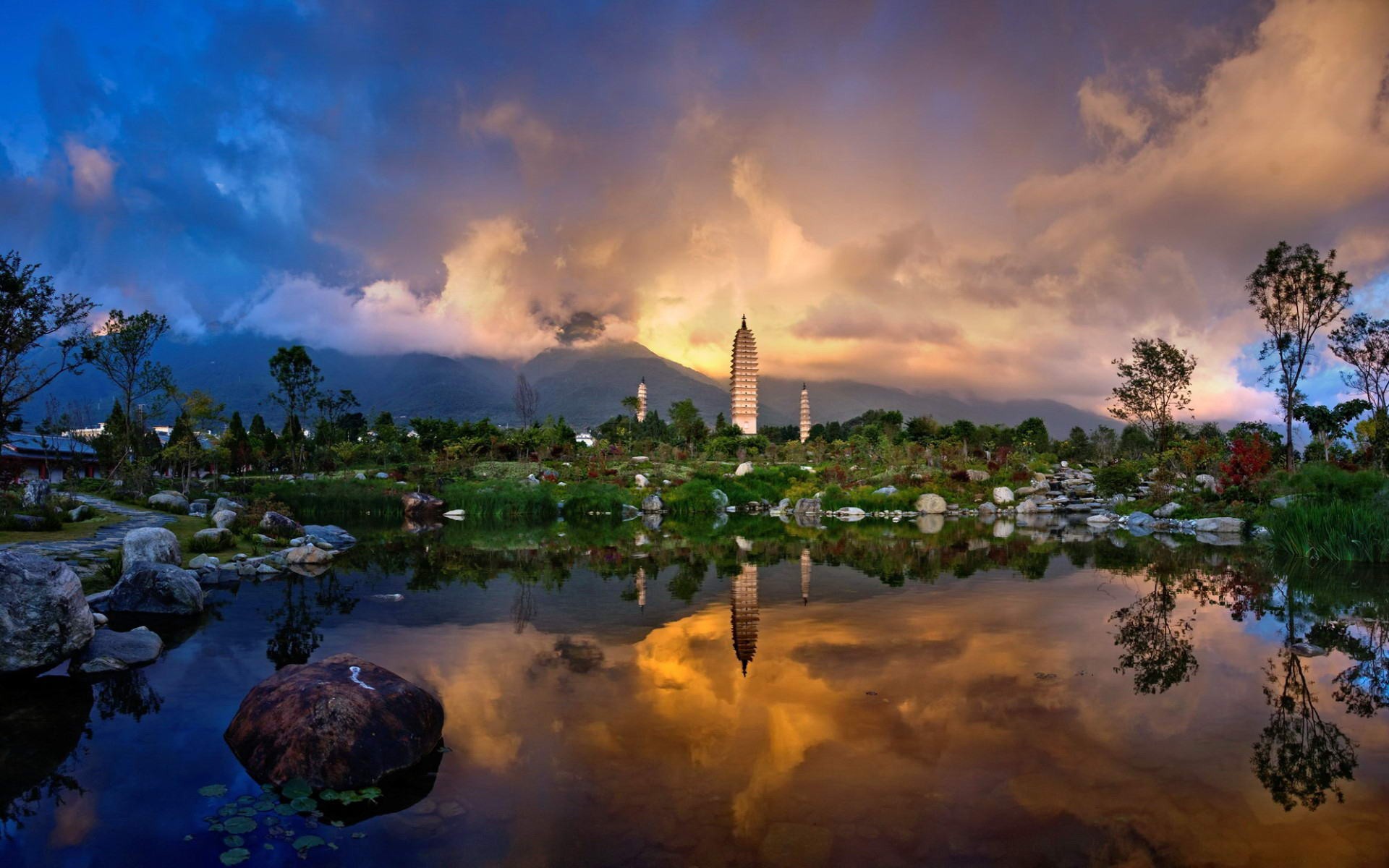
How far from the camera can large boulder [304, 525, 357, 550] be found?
19.4m

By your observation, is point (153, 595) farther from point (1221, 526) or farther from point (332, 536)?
point (1221, 526)

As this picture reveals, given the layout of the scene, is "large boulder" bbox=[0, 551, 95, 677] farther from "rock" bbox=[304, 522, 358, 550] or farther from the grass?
the grass

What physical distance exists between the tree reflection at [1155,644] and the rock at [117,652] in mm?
11340

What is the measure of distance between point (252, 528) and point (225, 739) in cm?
1466

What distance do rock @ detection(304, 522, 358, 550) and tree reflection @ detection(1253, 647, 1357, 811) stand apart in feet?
64.6

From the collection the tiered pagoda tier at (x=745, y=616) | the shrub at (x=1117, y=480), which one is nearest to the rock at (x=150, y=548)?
the tiered pagoda tier at (x=745, y=616)

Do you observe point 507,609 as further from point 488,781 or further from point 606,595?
point 488,781

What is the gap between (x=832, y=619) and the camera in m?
10.2

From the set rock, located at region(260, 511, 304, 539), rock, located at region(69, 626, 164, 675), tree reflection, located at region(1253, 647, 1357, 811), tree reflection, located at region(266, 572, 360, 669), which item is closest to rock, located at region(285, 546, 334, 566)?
tree reflection, located at region(266, 572, 360, 669)

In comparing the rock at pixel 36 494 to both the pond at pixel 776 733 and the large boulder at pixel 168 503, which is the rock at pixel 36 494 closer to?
the large boulder at pixel 168 503

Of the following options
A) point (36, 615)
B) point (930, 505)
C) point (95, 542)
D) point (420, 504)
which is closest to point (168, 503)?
point (95, 542)

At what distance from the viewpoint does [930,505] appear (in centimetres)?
3222

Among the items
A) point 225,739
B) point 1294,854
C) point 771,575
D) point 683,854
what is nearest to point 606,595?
point 771,575

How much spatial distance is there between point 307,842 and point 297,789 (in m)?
0.76
